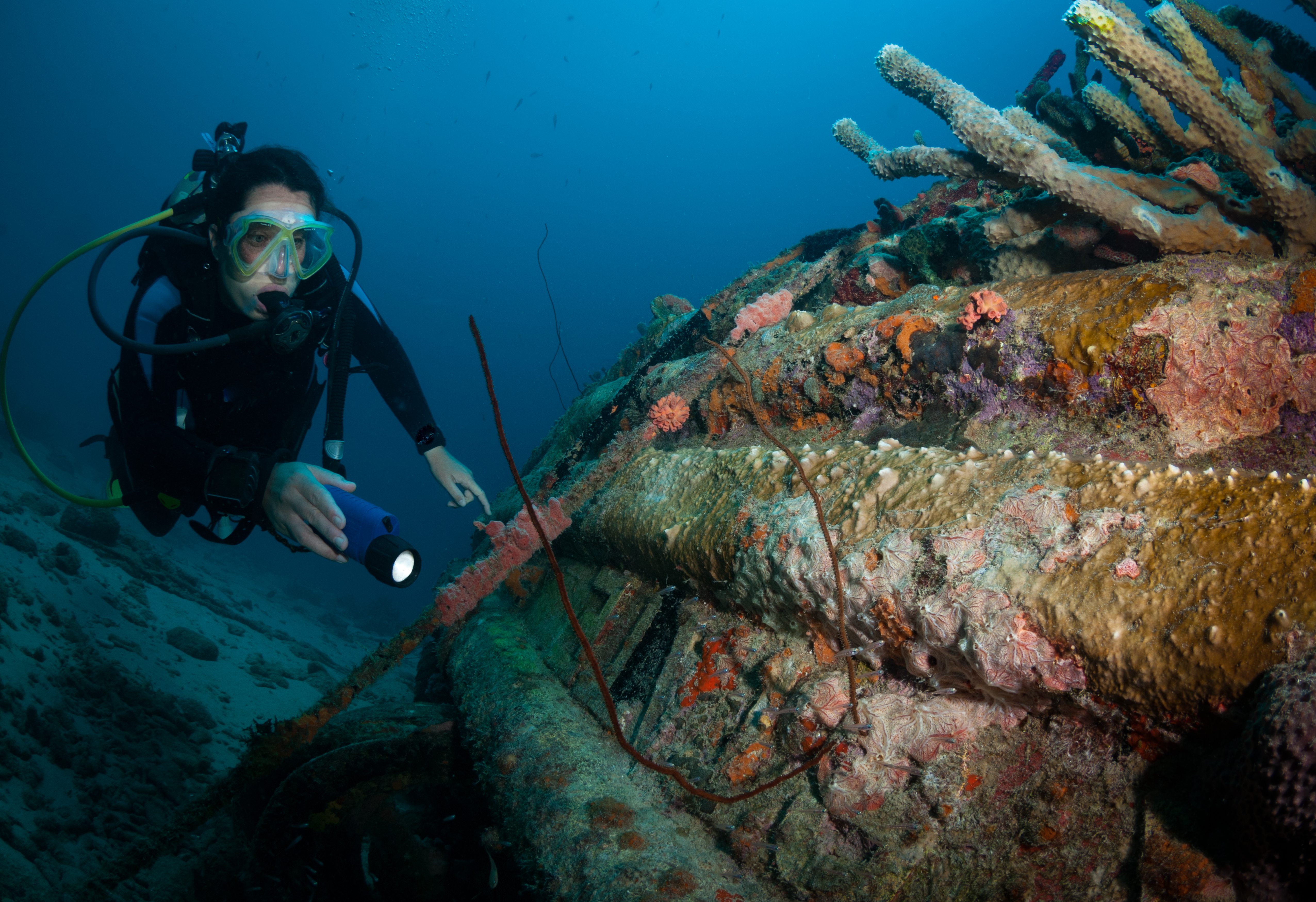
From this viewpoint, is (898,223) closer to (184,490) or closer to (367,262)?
(184,490)

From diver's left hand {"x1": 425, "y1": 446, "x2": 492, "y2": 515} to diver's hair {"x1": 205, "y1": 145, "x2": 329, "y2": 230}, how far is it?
1.89 metres

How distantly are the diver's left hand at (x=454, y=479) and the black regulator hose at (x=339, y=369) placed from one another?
590mm

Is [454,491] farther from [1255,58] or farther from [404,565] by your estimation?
[1255,58]

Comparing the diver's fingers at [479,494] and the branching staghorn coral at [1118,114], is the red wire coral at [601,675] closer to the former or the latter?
the diver's fingers at [479,494]

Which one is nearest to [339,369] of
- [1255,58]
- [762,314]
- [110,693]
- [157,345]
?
[157,345]

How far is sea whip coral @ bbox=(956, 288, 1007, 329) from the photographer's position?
255 centimetres

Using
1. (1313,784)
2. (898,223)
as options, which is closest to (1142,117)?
(898,223)

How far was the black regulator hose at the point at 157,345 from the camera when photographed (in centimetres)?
297

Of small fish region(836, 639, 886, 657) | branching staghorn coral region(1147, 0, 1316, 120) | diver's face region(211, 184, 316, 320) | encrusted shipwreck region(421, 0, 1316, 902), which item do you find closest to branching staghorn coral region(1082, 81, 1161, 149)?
encrusted shipwreck region(421, 0, 1316, 902)

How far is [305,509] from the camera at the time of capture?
213cm

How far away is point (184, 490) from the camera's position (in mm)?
2516

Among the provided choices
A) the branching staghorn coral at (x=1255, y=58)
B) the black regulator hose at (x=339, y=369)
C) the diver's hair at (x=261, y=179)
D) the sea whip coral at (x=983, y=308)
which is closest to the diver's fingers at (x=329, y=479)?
the black regulator hose at (x=339, y=369)

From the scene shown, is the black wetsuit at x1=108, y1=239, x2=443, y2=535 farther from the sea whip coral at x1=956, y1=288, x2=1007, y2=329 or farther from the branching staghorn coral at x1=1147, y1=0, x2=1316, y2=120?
the branching staghorn coral at x1=1147, y1=0, x2=1316, y2=120

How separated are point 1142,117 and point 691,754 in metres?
4.72
